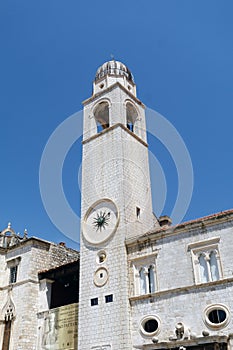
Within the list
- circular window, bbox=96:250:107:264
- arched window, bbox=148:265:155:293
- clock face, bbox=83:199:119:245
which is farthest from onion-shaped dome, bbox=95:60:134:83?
arched window, bbox=148:265:155:293

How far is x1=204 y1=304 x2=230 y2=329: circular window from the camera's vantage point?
680 inches

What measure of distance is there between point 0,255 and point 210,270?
57.4 feet

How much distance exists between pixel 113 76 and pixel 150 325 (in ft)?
61.9

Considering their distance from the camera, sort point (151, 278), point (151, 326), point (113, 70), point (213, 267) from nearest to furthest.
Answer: point (213, 267)
point (151, 326)
point (151, 278)
point (113, 70)

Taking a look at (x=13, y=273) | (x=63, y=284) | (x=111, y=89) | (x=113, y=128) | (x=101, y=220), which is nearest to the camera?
(x=101, y=220)

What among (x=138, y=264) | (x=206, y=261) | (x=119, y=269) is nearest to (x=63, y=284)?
(x=119, y=269)

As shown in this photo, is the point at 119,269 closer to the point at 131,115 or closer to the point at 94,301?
the point at 94,301

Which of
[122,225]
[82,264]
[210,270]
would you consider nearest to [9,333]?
[82,264]

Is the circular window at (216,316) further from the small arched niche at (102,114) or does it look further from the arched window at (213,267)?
the small arched niche at (102,114)

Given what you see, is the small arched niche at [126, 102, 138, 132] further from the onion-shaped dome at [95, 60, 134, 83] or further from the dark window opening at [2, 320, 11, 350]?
the dark window opening at [2, 320, 11, 350]

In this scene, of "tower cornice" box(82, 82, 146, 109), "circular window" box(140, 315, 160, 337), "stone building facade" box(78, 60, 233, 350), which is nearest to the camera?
"stone building facade" box(78, 60, 233, 350)

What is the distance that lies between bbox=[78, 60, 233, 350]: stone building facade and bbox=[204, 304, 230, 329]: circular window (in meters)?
0.04

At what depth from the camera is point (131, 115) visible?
2989 centimetres

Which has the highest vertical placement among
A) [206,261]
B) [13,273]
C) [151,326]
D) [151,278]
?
[13,273]
